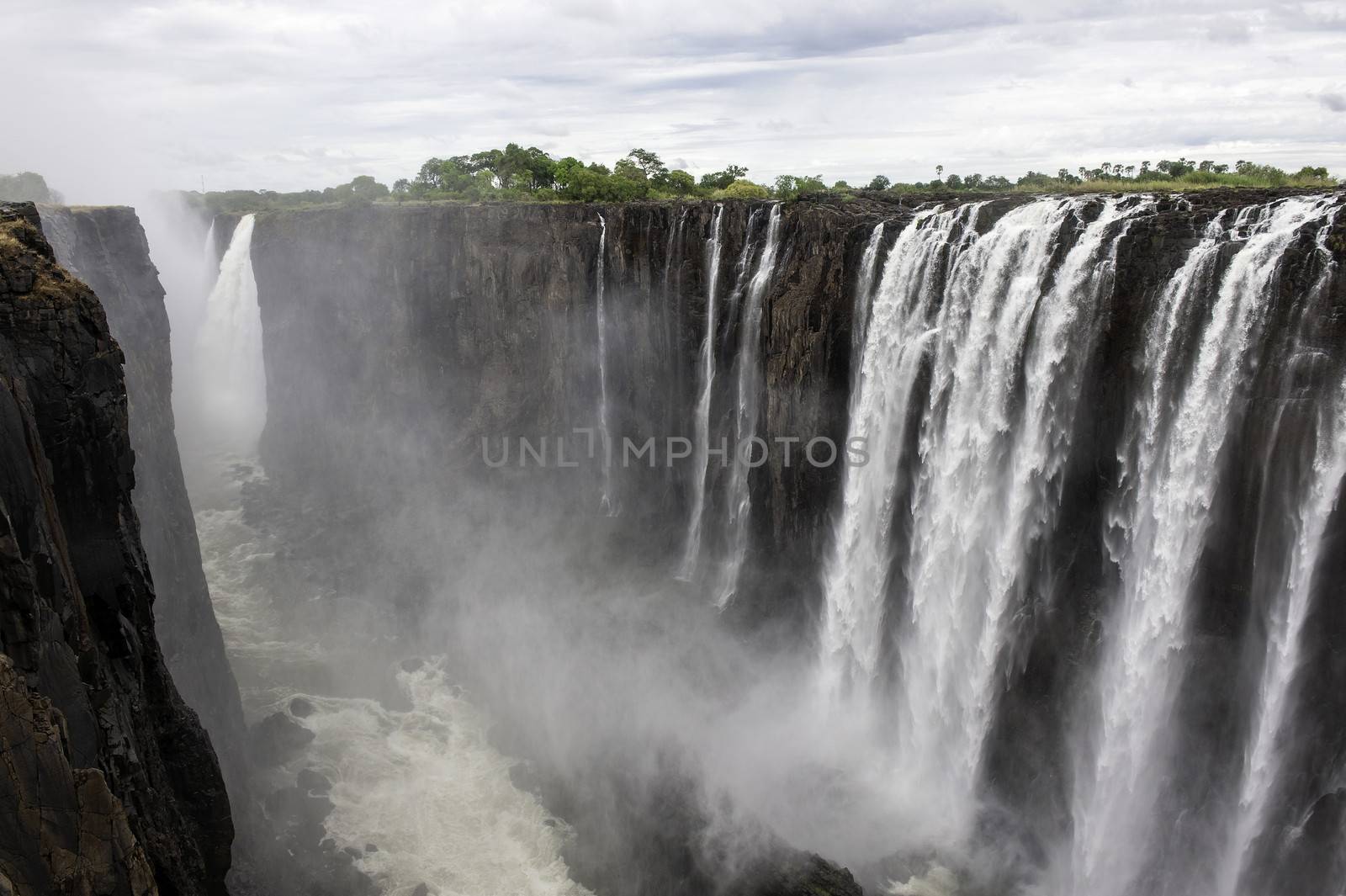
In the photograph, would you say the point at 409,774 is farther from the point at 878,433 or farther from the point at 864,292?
the point at 864,292

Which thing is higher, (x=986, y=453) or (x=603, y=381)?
(x=603, y=381)

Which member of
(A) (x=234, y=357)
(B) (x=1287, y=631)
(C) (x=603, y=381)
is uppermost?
(A) (x=234, y=357)

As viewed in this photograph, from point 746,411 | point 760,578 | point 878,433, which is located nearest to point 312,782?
point 760,578

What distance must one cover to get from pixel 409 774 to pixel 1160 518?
2005cm

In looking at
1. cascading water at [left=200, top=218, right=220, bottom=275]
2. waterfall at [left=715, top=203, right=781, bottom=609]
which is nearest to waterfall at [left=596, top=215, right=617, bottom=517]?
waterfall at [left=715, top=203, right=781, bottom=609]

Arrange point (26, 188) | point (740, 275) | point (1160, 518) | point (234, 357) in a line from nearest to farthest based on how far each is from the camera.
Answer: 1. point (1160, 518)
2. point (740, 275)
3. point (26, 188)
4. point (234, 357)

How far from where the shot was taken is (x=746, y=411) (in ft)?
96.7

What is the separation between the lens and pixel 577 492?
118 feet

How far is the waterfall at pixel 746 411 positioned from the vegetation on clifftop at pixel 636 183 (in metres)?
2.83

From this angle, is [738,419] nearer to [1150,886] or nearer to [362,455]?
[1150,886]

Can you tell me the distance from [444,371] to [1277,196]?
102 ft

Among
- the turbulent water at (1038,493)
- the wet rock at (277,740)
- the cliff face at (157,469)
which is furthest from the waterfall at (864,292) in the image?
the wet rock at (277,740)

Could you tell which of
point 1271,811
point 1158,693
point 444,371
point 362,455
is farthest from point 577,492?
point 1271,811

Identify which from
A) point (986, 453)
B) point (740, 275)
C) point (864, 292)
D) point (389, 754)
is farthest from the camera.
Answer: point (740, 275)
